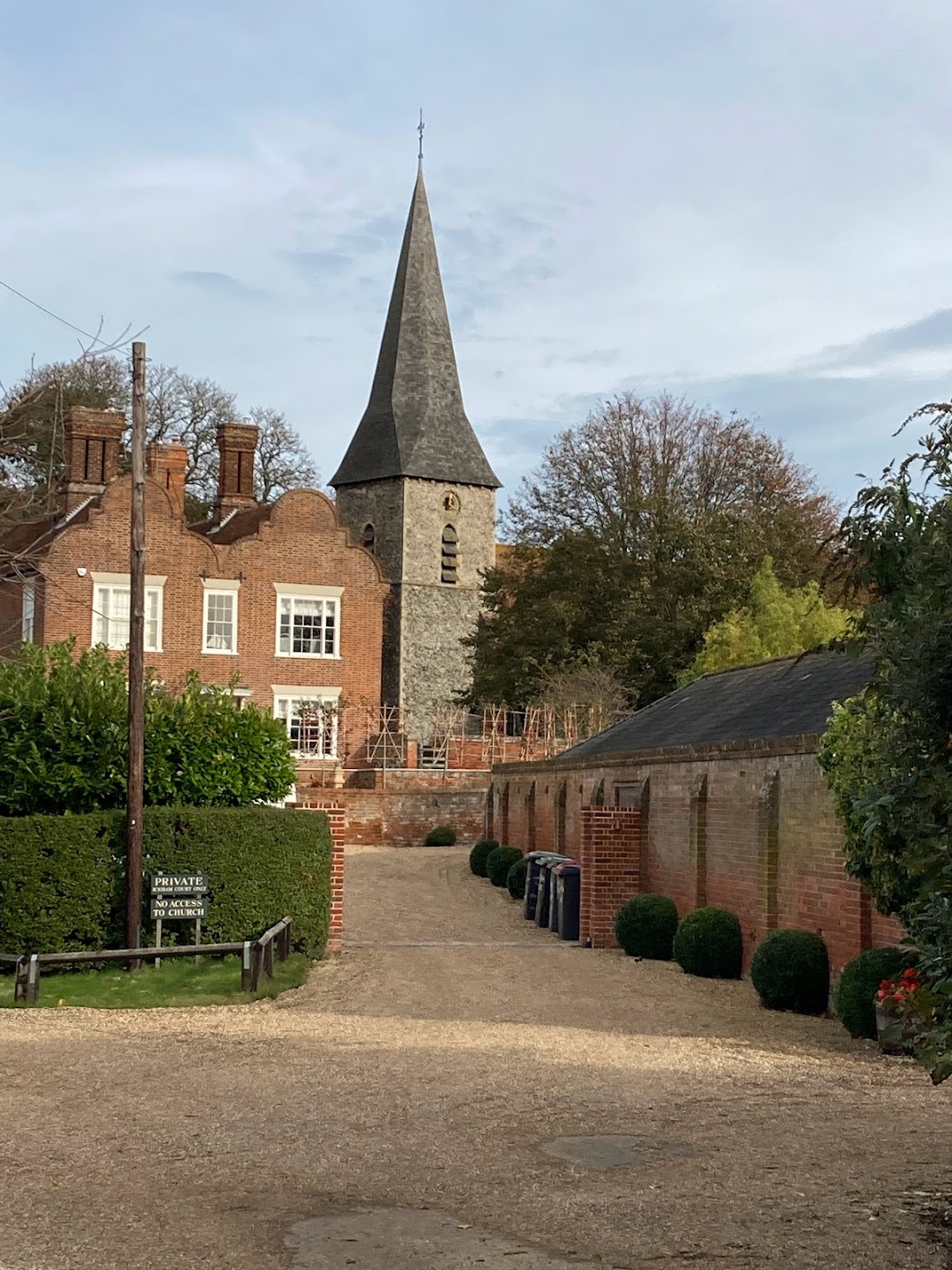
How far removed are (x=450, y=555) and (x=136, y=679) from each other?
48.7 metres

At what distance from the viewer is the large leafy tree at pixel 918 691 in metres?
6.50

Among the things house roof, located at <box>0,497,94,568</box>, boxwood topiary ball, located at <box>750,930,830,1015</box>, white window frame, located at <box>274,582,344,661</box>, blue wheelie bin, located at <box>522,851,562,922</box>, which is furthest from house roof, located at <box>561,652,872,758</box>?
house roof, located at <box>0,497,94,568</box>

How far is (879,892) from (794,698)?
8200 millimetres

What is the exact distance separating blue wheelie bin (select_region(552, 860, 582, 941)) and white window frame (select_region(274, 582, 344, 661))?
79.7ft

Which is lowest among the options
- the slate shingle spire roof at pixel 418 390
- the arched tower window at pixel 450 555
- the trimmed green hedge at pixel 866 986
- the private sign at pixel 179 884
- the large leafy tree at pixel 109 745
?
the trimmed green hedge at pixel 866 986

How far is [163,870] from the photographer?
63.8 ft

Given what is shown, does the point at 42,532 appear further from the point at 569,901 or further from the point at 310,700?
the point at 569,901

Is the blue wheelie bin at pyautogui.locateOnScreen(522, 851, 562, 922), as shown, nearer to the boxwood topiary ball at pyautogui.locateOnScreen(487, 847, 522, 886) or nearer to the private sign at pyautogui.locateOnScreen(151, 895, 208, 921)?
the boxwood topiary ball at pyautogui.locateOnScreen(487, 847, 522, 886)

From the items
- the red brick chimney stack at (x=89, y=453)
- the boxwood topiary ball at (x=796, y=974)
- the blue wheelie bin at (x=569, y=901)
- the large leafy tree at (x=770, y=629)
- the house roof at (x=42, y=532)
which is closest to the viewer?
the boxwood topiary ball at (x=796, y=974)

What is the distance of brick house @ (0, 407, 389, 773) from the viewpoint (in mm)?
45281

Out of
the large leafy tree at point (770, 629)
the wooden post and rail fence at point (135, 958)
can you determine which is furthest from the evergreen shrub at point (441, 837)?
the wooden post and rail fence at point (135, 958)

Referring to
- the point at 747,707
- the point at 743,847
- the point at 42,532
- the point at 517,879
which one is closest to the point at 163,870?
the point at 743,847

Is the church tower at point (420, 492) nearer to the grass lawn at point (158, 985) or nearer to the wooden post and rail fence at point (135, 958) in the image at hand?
the grass lawn at point (158, 985)

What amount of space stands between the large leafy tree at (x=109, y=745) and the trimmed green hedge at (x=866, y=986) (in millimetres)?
9563
